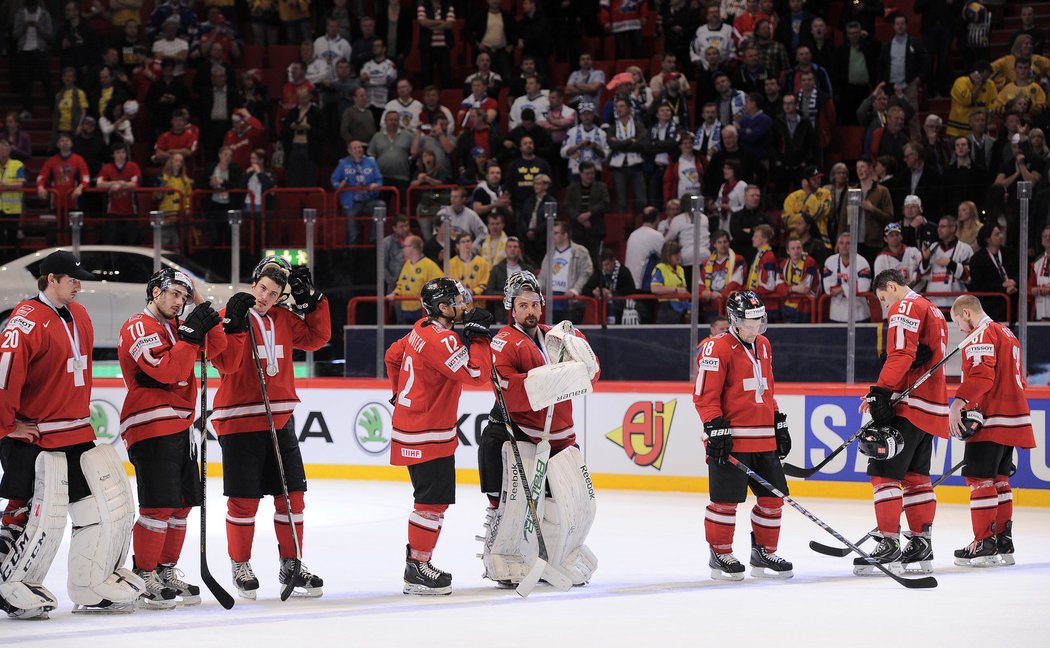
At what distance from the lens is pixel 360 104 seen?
15.0 metres

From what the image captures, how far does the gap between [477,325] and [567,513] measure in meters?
0.96

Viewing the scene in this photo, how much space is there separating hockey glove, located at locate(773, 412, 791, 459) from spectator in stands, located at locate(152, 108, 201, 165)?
31.9ft

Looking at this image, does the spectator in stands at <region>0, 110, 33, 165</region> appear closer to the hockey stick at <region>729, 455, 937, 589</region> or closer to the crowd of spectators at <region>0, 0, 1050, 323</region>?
the crowd of spectators at <region>0, 0, 1050, 323</region>

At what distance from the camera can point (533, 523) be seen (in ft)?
21.7

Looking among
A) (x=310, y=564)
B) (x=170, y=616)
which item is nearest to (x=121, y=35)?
(x=310, y=564)

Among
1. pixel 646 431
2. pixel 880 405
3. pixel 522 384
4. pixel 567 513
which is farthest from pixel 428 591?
pixel 646 431

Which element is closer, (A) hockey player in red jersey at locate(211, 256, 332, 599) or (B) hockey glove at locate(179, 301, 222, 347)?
(B) hockey glove at locate(179, 301, 222, 347)

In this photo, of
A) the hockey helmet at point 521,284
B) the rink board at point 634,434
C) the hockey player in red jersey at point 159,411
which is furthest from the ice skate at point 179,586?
the rink board at point 634,434

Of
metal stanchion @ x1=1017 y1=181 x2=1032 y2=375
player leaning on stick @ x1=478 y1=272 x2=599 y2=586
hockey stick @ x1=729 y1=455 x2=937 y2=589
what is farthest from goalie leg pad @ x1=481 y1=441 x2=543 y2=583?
metal stanchion @ x1=1017 y1=181 x2=1032 y2=375

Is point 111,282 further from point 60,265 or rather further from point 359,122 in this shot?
point 60,265

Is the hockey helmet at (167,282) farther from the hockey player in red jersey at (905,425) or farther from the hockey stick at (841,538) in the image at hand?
the hockey player in red jersey at (905,425)

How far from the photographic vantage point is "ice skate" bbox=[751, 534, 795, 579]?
7031mm

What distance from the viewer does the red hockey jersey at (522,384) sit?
6.80 metres

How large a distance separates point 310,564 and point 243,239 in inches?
174
